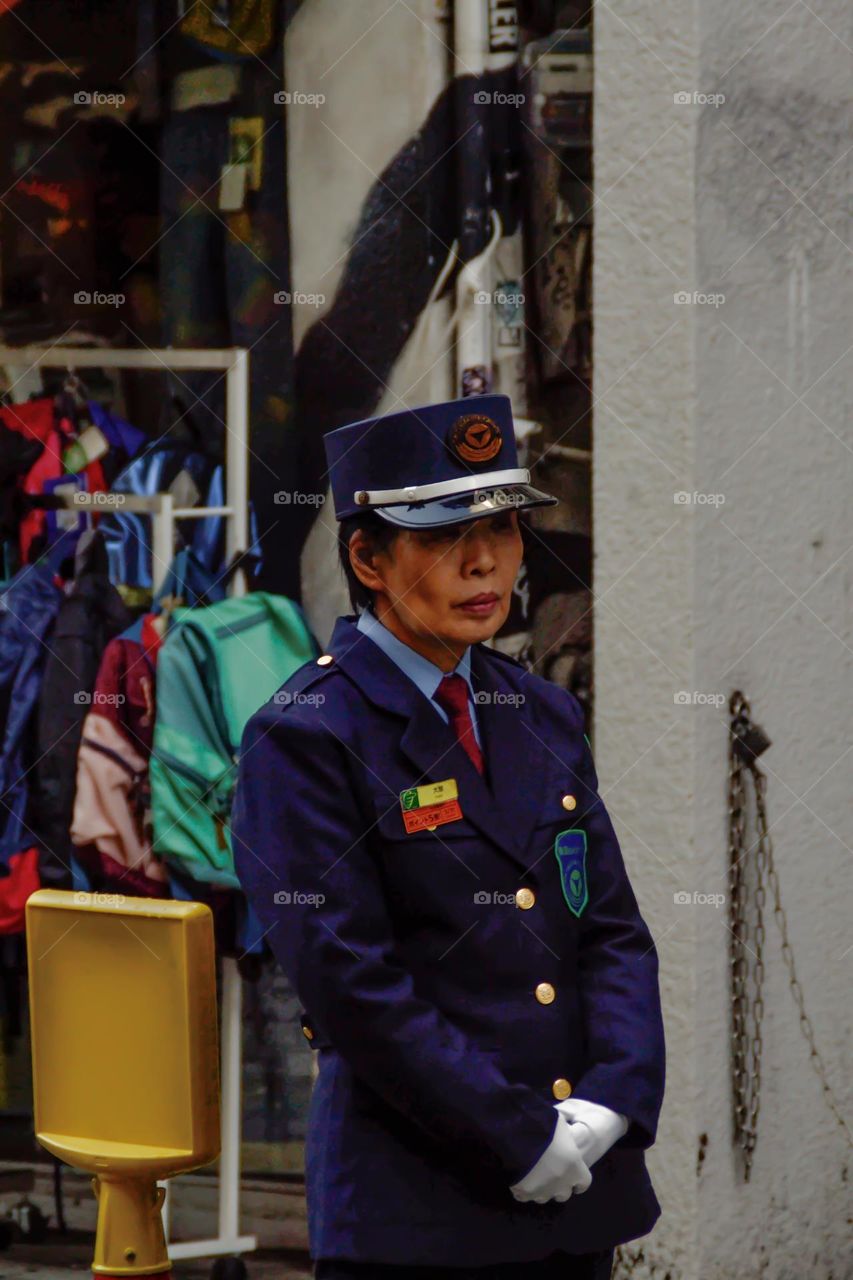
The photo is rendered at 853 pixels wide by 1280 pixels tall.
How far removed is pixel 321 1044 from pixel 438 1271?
1.07 ft

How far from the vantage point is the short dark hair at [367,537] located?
9.14 ft

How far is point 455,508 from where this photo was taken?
9.02 feet

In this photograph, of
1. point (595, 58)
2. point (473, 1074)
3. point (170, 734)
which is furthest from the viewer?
point (170, 734)

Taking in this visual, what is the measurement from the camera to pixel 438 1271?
270 centimetres

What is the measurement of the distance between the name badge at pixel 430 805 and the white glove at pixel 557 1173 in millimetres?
406

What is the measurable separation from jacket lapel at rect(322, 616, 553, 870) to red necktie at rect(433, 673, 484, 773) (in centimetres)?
2

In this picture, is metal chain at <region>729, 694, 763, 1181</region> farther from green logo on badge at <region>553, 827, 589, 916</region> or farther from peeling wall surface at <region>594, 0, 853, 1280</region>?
green logo on badge at <region>553, 827, 589, 916</region>

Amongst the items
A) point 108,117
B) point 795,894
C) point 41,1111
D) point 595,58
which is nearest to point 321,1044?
point 41,1111

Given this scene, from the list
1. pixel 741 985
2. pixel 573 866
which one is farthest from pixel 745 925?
pixel 573 866

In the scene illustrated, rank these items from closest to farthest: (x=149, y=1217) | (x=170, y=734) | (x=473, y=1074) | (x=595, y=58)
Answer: (x=473, y=1074) → (x=149, y=1217) → (x=595, y=58) → (x=170, y=734)

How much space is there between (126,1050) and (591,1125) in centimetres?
61

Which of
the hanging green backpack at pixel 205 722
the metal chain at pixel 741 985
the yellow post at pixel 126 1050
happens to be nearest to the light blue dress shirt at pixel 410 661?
the yellow post at pixel 126 1050

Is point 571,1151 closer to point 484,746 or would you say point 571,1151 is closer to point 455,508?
point 484,746

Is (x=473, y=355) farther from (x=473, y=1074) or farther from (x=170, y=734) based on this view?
(x=473, y=1074)
